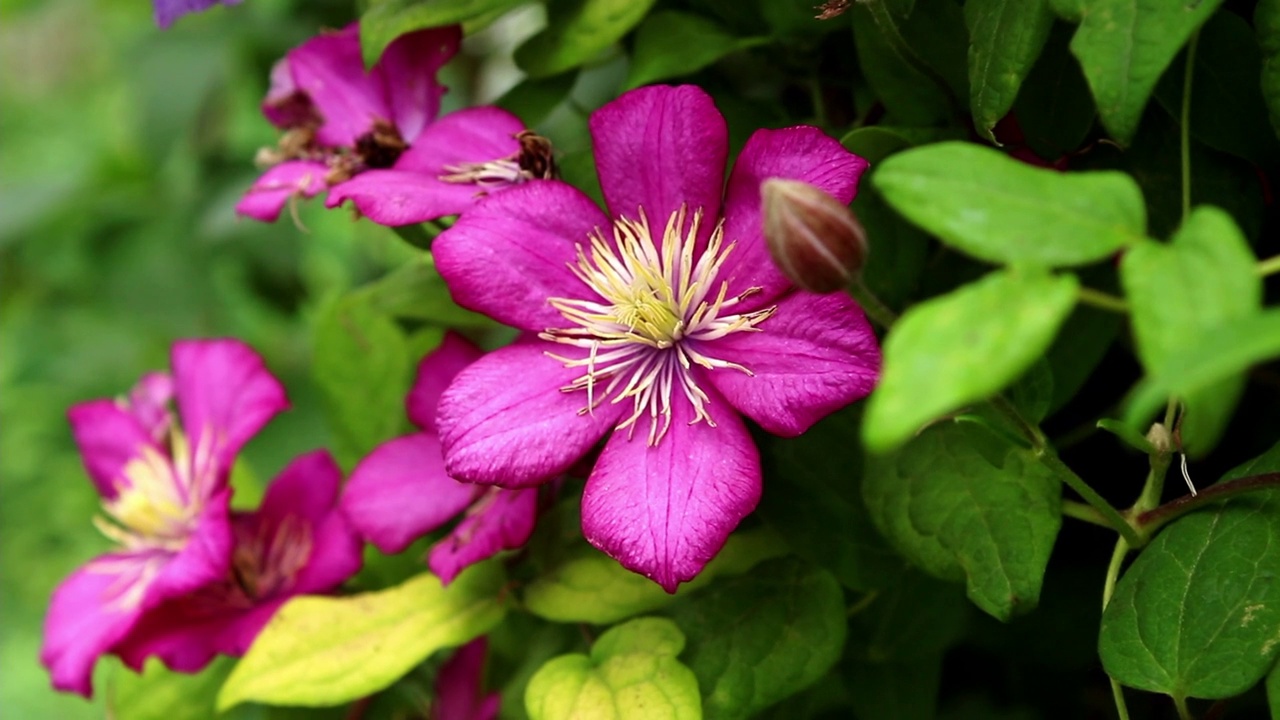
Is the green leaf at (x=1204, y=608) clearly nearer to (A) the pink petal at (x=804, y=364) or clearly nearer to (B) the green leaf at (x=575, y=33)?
(A) the pink petal at (x=804, y=364)

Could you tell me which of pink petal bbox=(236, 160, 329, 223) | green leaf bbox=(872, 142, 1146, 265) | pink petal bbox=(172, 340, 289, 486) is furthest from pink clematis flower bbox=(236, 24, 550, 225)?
green leaf bbox=(872, 142, 1146, 265)

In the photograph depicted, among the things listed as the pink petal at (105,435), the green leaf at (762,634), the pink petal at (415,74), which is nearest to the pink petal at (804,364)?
the green leaf at (762,634)

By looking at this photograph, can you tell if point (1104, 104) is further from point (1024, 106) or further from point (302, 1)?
point (302, 1)

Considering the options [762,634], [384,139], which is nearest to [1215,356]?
[762,634]

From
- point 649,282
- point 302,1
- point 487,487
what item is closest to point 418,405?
point 487,487

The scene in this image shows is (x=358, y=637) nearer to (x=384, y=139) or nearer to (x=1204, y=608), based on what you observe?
(x=384, y=139)

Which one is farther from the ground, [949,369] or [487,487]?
[949,369]

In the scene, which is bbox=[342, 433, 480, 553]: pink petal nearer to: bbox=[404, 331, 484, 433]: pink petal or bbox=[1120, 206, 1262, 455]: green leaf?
bbox=[404, 331, 484, 433]: pink petal
